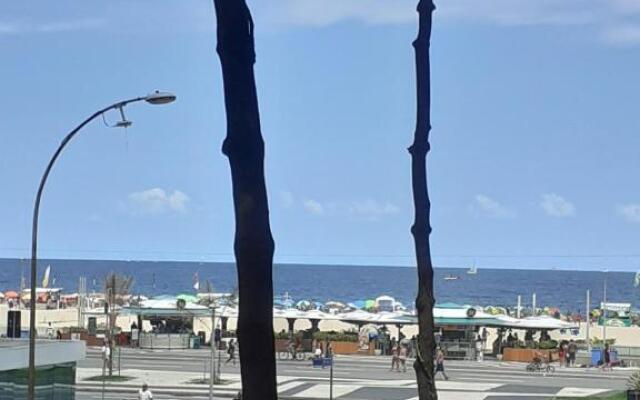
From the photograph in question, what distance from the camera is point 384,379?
45.1 meters

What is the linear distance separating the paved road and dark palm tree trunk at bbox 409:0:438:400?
30720 millimetres

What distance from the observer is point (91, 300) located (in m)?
91.6

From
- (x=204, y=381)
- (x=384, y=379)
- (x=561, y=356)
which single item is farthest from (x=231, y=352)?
(x=561, y=356)

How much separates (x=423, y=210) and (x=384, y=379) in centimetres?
3816

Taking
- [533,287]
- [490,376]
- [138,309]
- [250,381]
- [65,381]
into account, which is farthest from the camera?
[533,287]

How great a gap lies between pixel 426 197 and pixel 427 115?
20.4 inches

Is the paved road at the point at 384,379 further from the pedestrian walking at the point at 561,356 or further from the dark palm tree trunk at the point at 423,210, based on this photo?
the dark palm tree trunk at the point at 423,210

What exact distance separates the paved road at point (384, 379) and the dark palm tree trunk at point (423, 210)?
101 feet

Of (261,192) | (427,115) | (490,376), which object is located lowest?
(490,376)

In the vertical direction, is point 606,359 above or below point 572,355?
below

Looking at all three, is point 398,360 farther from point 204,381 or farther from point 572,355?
point 572,355

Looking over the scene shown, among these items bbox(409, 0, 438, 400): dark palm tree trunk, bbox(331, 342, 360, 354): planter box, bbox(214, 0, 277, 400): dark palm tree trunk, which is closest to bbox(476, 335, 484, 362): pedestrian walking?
bbox(331, 342, 360, 354): planter box

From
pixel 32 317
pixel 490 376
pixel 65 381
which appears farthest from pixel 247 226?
pixel 490 376

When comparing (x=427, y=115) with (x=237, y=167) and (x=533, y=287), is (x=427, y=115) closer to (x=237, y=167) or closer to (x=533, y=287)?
(x=237, y=167)
